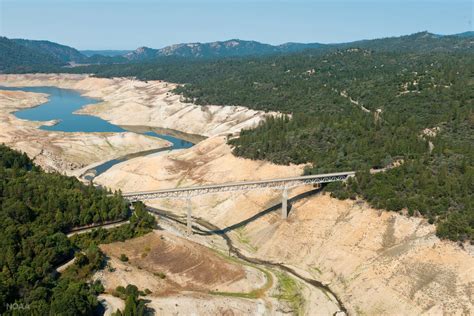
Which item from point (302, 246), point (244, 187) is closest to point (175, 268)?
point (302, 246)

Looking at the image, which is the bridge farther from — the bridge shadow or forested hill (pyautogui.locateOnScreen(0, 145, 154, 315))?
forested hill (pyautogui.locateOnScreen(0, 145, 154, 315))

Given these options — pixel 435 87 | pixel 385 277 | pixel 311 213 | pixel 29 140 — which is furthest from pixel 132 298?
pixel 435 87

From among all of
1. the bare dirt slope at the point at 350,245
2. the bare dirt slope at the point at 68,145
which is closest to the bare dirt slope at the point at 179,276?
the bare dirt slope at the point at 350,245

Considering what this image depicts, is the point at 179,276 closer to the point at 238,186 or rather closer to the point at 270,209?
the point at 238,186

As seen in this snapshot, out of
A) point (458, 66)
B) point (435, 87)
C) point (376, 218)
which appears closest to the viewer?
point (376, 218)

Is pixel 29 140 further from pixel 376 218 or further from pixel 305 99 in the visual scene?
pixel 376 218

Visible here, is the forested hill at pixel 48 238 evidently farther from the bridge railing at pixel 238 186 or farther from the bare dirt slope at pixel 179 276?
the bridge railing at pixel 238 186
